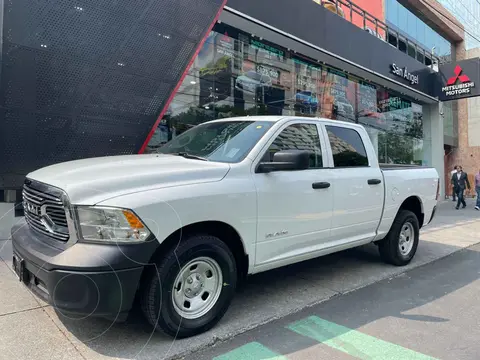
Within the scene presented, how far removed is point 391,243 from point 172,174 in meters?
3.74

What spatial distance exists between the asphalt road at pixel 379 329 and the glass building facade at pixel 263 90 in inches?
205

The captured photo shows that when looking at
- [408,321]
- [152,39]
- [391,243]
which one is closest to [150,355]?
[408,321]

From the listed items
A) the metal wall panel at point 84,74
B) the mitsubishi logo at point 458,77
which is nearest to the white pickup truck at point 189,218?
the metal wall panel at point 84,74

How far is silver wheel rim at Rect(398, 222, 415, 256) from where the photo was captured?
18.9 feet

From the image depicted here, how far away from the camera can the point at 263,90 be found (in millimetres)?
11336

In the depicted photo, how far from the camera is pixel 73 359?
9.36 feet

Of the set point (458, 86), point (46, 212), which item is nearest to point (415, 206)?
point (46, 212)

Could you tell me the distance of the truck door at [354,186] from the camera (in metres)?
4.51

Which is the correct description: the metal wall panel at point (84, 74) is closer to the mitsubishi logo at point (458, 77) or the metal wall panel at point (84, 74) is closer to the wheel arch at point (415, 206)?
the wheel arch at point (415, 206)

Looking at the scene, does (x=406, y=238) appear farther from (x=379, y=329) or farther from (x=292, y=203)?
(x=292, y=203)

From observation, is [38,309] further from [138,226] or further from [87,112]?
[87,112]

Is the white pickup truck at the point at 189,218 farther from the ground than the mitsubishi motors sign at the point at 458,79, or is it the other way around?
the mitsubishi motors sign at the point at 458,79

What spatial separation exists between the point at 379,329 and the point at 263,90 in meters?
8.76

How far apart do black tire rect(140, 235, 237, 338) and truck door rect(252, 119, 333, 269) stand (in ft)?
1.37
